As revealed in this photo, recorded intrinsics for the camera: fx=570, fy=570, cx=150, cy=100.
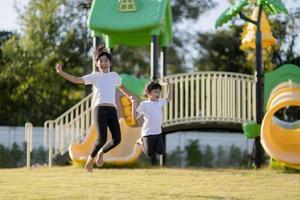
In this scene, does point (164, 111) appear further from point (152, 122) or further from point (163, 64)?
point (152, 122)

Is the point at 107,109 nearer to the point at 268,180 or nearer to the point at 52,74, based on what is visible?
the point at 268,180

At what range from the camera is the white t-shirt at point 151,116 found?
8.19 metres

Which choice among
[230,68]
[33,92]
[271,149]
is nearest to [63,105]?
[33,92]

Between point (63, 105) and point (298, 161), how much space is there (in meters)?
15.8

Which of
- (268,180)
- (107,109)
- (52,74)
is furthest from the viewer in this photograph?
(52,74)

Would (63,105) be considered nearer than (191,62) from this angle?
Yes

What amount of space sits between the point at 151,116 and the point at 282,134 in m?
4.95

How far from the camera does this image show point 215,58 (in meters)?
28.9

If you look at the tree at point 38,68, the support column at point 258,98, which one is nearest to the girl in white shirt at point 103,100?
the support column at point 258,98

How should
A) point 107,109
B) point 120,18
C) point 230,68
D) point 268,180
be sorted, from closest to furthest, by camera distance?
point 107,109 → point 268,180 → point 120,18 → point 230,68

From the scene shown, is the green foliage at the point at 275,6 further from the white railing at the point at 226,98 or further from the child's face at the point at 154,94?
the child's face at the point at 154,94

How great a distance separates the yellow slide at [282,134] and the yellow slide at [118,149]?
2.97 meters

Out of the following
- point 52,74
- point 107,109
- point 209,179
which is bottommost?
point 209,179

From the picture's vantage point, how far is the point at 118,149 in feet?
43.4
